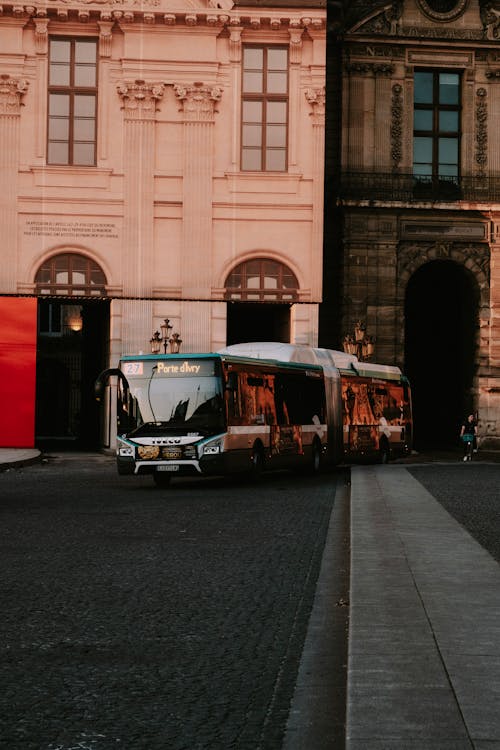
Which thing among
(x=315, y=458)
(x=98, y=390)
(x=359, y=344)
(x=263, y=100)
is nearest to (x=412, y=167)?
(x=263, y=100)

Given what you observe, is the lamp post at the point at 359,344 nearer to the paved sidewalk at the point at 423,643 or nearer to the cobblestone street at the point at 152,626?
the cobblestone street at the point at 152,626

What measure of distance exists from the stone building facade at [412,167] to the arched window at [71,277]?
9013 millimetres

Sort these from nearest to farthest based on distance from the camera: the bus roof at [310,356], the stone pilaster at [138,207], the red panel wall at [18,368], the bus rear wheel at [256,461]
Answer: the bus rear wheel at [256,461]
the bus roof at [310,356]
the red panel wall at [18,368]
the stone pilaster at [138,207]

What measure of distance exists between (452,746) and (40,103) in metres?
37.8

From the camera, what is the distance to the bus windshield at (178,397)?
2536 centimetres

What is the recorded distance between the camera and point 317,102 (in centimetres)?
4122

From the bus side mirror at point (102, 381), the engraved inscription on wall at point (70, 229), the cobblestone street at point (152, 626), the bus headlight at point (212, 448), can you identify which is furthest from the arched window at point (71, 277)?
the cobblestone street at point (152, 626)

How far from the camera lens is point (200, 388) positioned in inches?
1005

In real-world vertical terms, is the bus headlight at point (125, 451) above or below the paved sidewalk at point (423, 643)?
above

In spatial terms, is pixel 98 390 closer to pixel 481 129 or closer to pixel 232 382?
pixel 232 382

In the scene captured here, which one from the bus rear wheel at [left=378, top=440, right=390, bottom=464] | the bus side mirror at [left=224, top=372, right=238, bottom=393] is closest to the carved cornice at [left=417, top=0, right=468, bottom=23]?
the bus rear wheel at [left=378, top=440, right=390, bottom=464]

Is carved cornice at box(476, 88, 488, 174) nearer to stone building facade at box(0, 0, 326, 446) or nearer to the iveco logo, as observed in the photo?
stone building facade at box(0, 0, 326, 446)

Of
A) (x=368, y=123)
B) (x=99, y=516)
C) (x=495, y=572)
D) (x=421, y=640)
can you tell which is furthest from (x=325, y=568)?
(x=368, y=123)

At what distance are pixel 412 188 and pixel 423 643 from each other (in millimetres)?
38829
